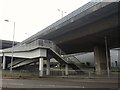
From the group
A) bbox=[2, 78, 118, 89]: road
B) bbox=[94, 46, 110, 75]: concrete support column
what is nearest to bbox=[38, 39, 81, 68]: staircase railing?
bbox=[94, 46, 110, 75]: concrete support column

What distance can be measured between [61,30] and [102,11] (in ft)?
46.8

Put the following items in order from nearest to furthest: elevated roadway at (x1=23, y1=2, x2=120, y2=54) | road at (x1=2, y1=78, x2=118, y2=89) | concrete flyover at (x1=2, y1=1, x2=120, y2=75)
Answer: road at (x1=2, y1=78, x2=118, y2=89), elevated roadway at (x1=23, y1=2, x2=120, y2=54), concrete flyover at (x1=2, y1=1, x2=120, y2=75)

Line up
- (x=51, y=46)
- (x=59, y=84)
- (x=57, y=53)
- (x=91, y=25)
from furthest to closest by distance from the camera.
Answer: (x=51, y=46) → (x=57, y=53) → (x=91, y=25) → (x=59, y=84)

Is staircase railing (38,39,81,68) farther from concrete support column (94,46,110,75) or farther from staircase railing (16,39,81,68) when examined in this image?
concrete support column (94,46,110,75)

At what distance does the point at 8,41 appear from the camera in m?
106

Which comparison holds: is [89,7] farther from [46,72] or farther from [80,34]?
[46,72]

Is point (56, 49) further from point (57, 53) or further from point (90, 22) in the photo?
point (90, 22)

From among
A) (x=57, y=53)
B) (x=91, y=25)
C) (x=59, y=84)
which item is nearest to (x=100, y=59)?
(x=57, y=53)

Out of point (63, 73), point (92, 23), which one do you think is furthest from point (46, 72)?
point (92, 23)

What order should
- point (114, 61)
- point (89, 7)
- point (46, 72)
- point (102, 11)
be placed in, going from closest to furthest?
point (102, 11)
point (89, 7)
point (46, 72)
point (114, 61)

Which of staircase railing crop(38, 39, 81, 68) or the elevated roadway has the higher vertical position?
the elevated roadway

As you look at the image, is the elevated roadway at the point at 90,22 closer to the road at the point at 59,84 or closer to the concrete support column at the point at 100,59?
the concrete support column at the point at 100,59

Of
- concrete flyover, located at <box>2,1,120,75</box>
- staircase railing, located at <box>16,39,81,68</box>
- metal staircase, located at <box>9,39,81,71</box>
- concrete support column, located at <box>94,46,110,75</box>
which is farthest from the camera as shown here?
concrete support column, located at <box>94,46,110,75</box>

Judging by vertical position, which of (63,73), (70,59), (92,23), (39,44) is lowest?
(63,73)
